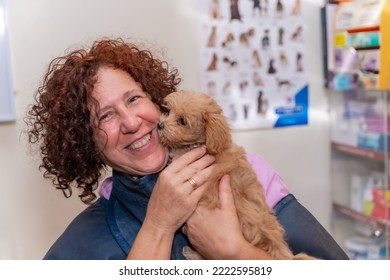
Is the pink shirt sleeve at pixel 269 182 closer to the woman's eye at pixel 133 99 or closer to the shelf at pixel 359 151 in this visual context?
the woman's eye at pixel 133 99

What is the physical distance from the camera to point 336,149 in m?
2.57

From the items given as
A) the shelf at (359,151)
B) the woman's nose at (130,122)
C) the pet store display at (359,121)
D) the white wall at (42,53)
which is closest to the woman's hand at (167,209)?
the woman's nose at (130,122)

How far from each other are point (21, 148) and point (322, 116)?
4.63ft

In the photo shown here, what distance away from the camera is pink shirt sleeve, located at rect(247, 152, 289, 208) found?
1.20 metres

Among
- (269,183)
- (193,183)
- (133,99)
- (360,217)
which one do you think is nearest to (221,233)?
(193,183)

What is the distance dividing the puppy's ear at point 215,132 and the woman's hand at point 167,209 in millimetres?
69

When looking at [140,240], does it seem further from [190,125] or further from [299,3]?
[299,3]

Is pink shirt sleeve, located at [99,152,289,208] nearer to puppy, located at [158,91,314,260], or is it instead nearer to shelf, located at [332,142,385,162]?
puppy, located at [158,91,314,260]

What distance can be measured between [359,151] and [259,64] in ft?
2.04

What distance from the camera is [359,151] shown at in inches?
94.4

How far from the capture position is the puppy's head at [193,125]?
108 cm

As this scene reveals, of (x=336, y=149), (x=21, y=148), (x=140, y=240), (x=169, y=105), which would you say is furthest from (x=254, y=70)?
(x=140, y=240)

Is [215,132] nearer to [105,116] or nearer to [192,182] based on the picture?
[192,182]

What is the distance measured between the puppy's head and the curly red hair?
92 millimetres
